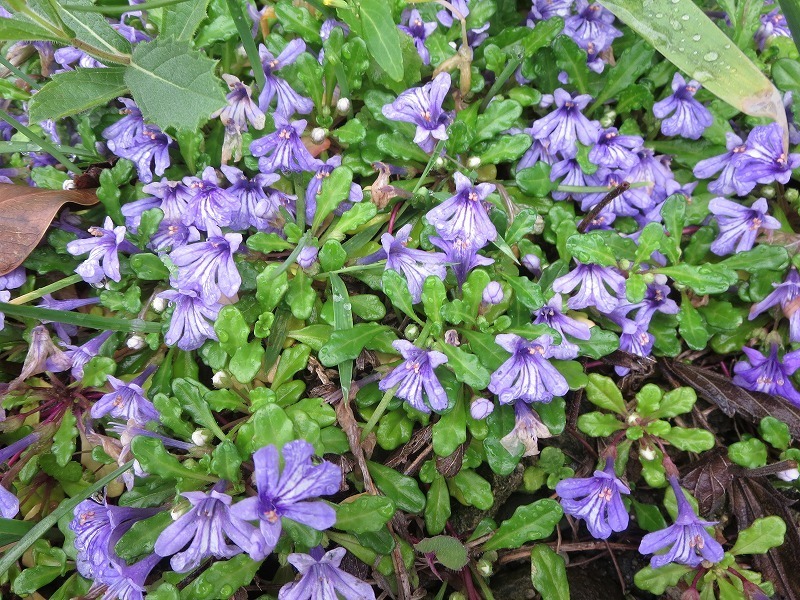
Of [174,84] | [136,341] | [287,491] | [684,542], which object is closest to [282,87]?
[174,84]

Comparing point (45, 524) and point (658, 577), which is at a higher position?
point (658, 577)

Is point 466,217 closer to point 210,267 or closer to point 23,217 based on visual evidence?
point 210,267

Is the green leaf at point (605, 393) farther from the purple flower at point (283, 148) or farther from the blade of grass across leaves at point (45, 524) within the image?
the blade of grass across leaves at point (45, 524)

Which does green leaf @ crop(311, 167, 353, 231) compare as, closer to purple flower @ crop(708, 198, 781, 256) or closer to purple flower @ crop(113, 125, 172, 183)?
purple flower @ crop(113, 125, 172, 183)

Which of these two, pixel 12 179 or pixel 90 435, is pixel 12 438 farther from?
pixel 12 179

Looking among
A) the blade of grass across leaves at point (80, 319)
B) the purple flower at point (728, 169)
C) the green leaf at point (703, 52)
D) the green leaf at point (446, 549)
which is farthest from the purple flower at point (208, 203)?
the purple flower at point (728, 169)

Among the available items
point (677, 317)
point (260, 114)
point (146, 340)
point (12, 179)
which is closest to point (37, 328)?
point (146, 340)
